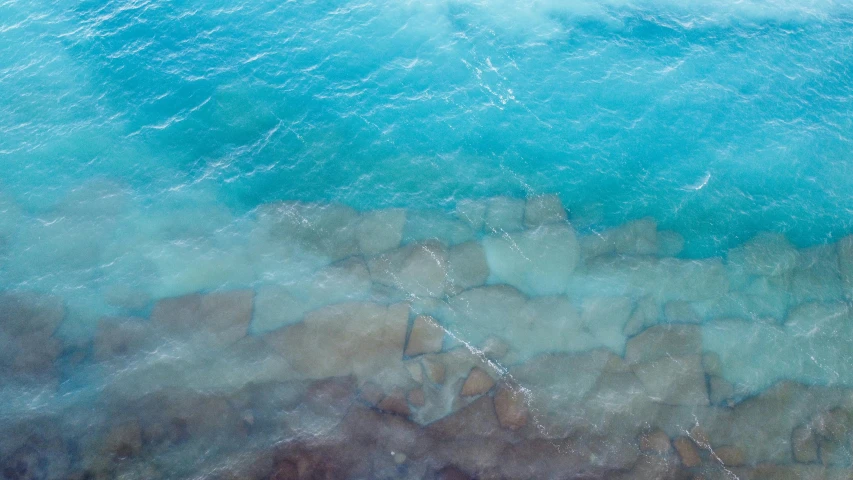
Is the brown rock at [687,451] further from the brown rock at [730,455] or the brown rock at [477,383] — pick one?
the brown rock at [477,383]

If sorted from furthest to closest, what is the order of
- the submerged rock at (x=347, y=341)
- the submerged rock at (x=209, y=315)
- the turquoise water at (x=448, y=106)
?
the turquoise water at (x=448, y=106) → the submerged rock at (x=209, y=315) → the submerged rock at (x=347, y=341)

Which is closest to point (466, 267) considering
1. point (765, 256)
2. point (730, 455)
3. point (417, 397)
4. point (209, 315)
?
point (417, 397)

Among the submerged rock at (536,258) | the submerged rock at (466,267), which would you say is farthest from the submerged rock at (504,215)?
the submerged rock at (466,267)

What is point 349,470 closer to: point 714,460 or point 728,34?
point 714,460

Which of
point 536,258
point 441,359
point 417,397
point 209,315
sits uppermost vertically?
point 209,315

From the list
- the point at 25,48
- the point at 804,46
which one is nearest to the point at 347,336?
the point at 25,48

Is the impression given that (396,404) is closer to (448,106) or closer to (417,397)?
(417,397)
